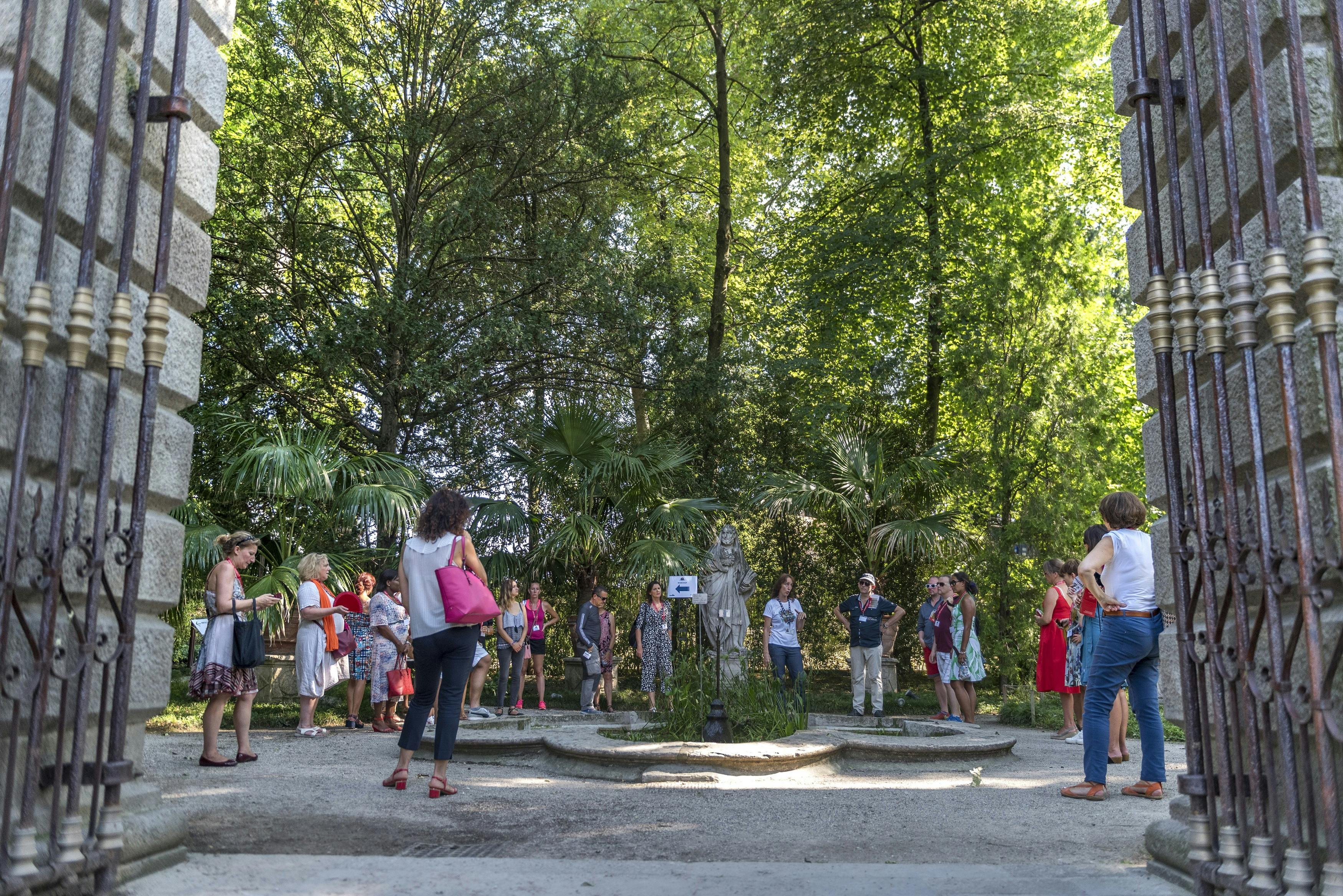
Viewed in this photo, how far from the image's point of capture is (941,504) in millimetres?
18875

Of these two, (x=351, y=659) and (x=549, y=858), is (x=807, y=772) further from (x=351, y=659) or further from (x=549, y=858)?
(x=351, y=659)

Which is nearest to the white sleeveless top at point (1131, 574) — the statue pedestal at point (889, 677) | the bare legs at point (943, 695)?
the bare legs at point (943, 695)

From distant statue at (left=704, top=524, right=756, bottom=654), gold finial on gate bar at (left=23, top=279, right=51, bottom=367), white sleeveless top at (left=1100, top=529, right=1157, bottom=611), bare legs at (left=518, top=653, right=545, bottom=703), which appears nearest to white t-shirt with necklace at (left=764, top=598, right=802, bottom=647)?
distant statue at (left=704, top=524, right=756, bottom=654)

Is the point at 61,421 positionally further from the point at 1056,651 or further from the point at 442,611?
the point at 1056,651

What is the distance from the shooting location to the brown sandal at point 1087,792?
5938mm

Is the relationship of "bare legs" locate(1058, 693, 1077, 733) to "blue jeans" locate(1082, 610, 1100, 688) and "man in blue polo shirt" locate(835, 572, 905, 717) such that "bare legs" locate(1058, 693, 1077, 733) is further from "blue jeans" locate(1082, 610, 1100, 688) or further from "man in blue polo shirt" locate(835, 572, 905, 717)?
"man in blue polo shirt" locate(835, 572, 905, 717)

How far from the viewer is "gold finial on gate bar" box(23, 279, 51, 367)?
3123mm

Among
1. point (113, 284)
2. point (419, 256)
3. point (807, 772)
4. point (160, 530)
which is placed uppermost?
point (419, 256)

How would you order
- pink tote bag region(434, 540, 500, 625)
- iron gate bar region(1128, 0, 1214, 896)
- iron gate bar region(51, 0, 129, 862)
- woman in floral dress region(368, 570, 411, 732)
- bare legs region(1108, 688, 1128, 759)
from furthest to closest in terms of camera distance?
woman in floral dress region(368, 570, 411, 732) → bare legs region(1108, 688, 1128, 759) → pink tote bag region(434, 540, 500, 625) → iron gate bar region(1128, 0, 1214, 896) → iron gate bar region(51, 0, 129, 862)

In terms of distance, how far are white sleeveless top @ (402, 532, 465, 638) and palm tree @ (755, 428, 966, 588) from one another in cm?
1139

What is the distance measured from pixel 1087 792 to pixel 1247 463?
3340 mm

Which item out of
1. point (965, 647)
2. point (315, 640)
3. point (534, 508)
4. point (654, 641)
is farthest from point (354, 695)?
point (965, 647)

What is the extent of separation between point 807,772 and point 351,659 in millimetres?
→ 5063

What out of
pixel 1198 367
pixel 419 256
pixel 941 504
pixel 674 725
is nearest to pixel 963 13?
pixel 941 504
